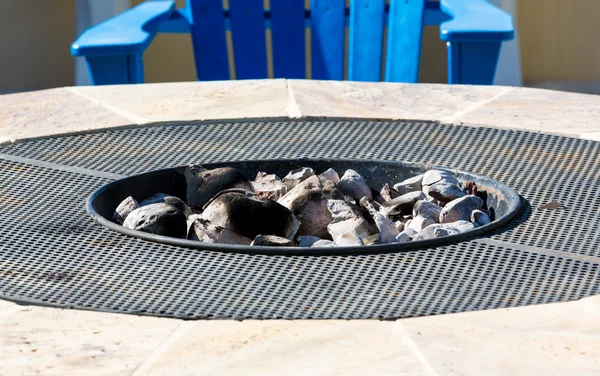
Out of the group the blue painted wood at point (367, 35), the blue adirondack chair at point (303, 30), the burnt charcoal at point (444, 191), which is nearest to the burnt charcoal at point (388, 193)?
the burnt charcoal at point (444, 191)

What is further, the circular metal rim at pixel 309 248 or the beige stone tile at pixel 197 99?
the beige stone tile at pixel 197 99

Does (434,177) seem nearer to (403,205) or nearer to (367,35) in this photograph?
(403,205)

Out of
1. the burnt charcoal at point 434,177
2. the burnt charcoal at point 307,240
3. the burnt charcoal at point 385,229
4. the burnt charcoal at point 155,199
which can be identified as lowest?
the burnt charcoal at point 307,240

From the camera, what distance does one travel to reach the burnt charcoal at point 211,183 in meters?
1.82

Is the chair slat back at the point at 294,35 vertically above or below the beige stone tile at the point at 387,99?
below

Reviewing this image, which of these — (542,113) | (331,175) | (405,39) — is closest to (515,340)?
(331,175)

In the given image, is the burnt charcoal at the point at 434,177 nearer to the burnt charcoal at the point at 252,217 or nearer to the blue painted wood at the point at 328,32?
the burnt charcoal at the point at 252,217

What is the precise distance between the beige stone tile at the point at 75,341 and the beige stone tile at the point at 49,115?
1.05 m

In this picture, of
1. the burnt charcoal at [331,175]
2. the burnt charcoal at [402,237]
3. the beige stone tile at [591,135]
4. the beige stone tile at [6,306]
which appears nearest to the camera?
the beige stone tile at [6,306]

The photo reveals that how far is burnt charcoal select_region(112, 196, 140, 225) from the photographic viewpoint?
174cm

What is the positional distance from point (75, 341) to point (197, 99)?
144cm

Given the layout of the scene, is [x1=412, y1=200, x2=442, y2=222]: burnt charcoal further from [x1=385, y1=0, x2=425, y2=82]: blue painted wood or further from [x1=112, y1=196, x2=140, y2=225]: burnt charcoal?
[x1=385, y1=0, x2=425, y2=82]: blue painted wood

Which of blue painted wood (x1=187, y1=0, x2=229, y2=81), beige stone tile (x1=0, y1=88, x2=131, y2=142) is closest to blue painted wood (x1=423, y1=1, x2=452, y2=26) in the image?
blue painted wood (x1=187, y1=0, x2=229, y2=81)

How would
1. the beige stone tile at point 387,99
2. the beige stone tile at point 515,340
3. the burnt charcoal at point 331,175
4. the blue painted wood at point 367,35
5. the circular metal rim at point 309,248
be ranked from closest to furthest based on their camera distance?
the beige stone tile at point 515,340 < the circular metal rim at point 309,248 < the burnt charcoal at point 331,175 < the beige stone tile at point 387,99 < the blue painted wood at point 367,35
